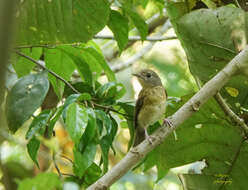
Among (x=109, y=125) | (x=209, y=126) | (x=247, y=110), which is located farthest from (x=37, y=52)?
(x=247, y=110)

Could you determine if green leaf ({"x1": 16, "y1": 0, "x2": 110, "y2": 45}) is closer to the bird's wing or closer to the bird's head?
the bird's wing

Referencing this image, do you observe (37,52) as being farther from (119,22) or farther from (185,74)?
(185,74)

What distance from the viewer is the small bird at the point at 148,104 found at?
10.5 feet

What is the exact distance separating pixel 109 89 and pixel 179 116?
35.9 inches

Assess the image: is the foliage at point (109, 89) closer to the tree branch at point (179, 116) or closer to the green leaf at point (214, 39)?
the green leaf at point (214, 39)

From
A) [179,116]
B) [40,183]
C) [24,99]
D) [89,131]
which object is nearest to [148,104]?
[89,131]

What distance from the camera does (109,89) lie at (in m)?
2.81

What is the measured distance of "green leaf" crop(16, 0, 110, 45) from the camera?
2.71 m

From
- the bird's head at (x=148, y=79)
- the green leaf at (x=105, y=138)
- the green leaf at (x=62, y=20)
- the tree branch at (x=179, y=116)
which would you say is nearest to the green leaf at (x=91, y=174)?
the green leaf at (x=105, y=138)

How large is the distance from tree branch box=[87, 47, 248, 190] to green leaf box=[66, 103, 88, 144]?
11.7 inches

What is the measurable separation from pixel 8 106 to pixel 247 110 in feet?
4.92

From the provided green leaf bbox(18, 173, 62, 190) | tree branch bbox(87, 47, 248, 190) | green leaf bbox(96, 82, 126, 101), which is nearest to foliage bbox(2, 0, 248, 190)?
green leaf bbox(96, 82, 126, 101)

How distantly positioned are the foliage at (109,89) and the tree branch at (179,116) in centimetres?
38

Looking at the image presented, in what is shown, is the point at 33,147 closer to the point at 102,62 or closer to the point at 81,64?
the point at 81,64
